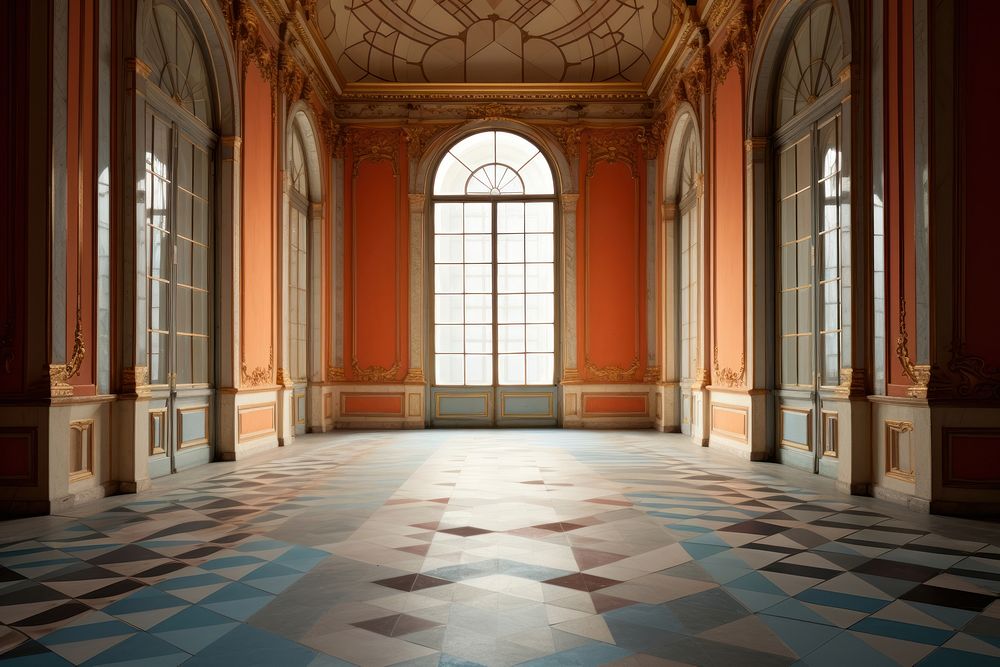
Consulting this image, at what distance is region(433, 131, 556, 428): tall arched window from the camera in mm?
13867

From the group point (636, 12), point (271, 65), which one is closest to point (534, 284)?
point (636, 12)

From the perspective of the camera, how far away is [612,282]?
13.7 meters

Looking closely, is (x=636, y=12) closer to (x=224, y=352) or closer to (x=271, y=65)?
(x=271, y=65)

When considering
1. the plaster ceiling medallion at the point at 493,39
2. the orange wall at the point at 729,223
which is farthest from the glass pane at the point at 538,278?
the orange wall at the point at 729,223

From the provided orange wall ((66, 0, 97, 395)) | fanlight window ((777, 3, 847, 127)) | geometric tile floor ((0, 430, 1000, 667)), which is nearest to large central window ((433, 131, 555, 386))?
fanlight window ((777, 3, 847, 127))

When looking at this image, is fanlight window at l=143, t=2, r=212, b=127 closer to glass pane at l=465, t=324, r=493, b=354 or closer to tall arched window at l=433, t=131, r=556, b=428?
tall arched window at l=433, t=131, r=556, b=428

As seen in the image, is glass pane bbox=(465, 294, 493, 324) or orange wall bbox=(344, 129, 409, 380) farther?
glass pane bbox=(465, 294, 493, 324)

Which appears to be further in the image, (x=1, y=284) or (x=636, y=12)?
(x=636, y=12)

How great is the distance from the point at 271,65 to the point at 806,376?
7.81m

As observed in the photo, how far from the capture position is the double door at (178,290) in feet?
24.2

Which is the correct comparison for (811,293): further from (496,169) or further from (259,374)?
(496,169)

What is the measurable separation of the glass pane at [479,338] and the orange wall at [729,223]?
4707 mm

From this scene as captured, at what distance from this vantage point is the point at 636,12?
12516 millimetres

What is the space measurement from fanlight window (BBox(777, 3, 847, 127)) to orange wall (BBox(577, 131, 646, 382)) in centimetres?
499
